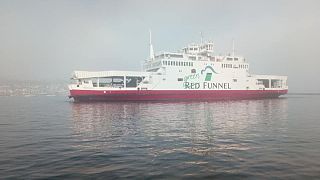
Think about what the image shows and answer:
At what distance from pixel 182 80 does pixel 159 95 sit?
257 inches

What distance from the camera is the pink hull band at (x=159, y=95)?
171 ft

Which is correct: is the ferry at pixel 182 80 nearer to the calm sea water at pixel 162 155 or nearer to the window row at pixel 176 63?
the window row at pixel 176 63

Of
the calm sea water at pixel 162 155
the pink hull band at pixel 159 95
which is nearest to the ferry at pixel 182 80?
the pink hull band at pixel 159 95

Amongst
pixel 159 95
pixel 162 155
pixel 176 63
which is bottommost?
pixel 162 155

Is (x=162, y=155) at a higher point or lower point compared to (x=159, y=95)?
lower

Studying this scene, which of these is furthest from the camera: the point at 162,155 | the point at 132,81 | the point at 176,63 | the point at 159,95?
the point at 132,81

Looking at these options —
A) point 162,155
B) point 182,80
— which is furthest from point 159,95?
point 162,155

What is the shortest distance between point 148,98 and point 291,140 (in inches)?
1630

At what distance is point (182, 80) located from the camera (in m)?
58.8

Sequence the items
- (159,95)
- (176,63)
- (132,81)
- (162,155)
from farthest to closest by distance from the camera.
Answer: (132,81) < (176,63) < (159,95) < (162,155)

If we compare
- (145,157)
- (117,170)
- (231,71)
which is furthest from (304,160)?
(231,71)

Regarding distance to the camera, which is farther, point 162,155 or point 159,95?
point 159,95

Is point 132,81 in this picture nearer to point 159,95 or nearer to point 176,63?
point 159,95

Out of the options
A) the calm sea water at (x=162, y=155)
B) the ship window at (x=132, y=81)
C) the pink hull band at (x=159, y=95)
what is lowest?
the calm sea water at (x=162, y=155)
